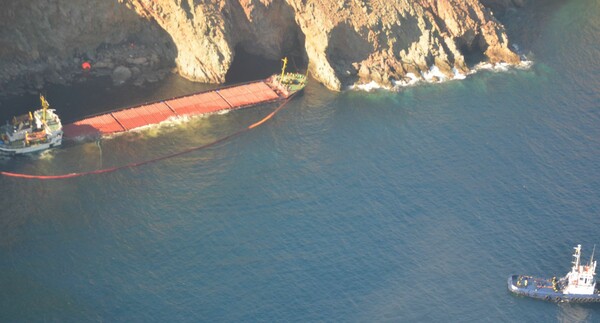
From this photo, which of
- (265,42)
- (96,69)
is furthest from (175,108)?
(265,42)

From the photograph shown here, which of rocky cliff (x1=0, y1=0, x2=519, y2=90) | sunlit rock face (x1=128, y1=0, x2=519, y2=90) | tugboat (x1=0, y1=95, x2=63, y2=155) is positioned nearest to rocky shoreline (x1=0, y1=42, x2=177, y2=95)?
rocky cliff (x1=0, y1=0, x2=519, y2=90)

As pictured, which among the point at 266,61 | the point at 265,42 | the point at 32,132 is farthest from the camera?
the point at 266,61

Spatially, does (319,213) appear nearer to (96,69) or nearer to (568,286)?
(568,286)

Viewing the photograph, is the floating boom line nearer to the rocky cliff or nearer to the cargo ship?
the cargo ship

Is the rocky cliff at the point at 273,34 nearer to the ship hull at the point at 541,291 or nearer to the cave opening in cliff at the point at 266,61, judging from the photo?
the cave opening in cliff at the point at 266,61

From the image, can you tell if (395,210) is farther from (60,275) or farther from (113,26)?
(113,26)
